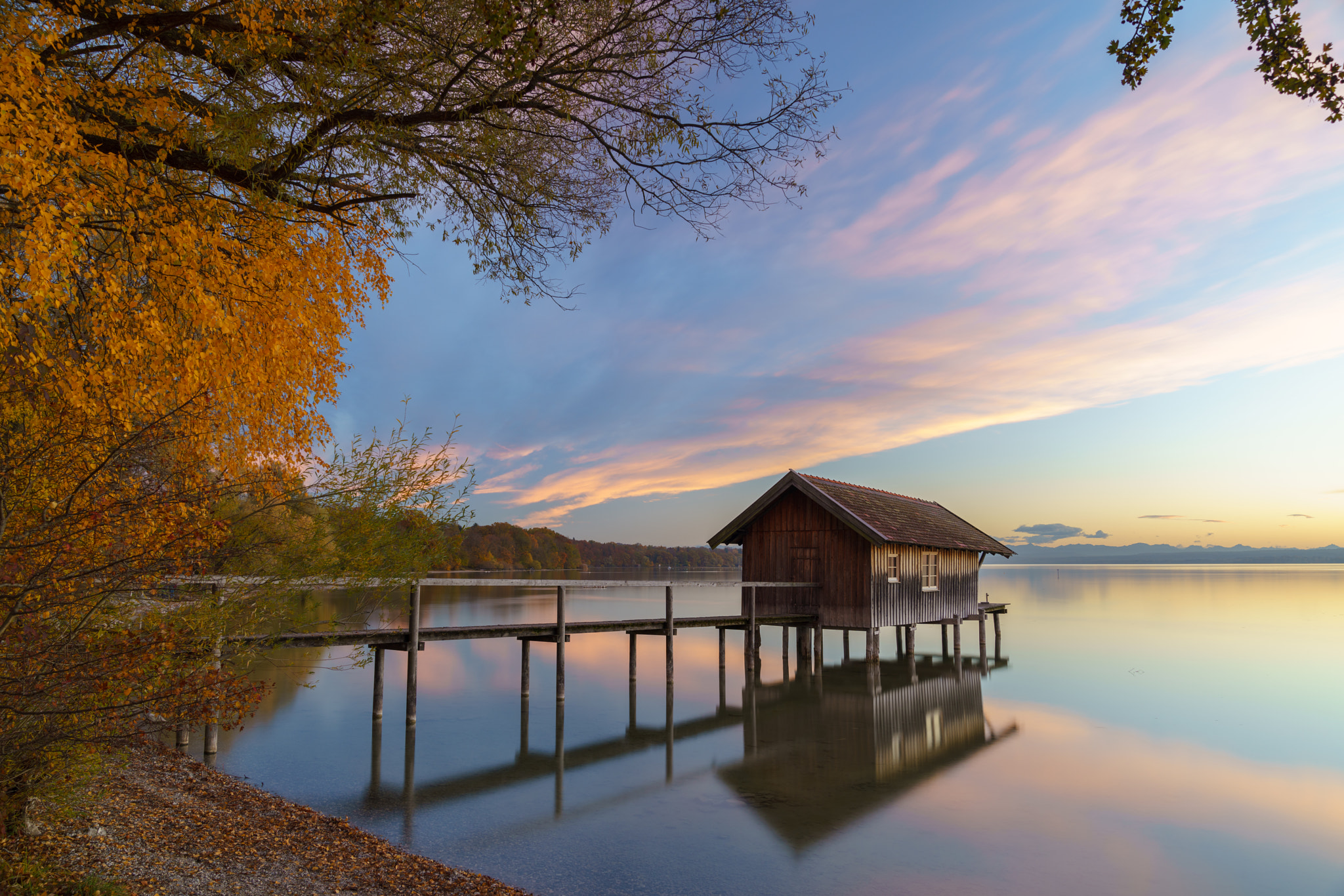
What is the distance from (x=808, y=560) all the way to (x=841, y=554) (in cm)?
121

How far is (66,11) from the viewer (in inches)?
254

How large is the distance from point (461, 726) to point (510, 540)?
354ft

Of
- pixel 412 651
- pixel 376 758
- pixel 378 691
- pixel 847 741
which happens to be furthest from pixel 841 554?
pixel 376 758

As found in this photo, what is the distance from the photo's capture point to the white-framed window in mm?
27875

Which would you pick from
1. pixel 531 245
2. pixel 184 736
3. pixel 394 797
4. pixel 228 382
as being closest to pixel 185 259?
pixel 228 382

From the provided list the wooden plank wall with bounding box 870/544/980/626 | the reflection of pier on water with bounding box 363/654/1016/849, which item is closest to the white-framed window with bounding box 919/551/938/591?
the wooden plank wall with bounding box 870/544/980/626

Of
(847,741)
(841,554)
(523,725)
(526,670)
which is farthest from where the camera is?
(841,554)

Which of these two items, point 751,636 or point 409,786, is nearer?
point 409,786

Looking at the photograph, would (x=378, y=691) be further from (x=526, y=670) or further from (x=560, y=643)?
(x=560, y=643)

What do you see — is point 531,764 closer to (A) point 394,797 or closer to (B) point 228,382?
(A) point 394,797

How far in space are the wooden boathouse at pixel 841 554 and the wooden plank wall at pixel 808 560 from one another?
0.08 feet

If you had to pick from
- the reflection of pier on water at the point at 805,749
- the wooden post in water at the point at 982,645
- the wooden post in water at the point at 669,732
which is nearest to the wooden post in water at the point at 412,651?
the reflection of pier on water at the point at 805,749

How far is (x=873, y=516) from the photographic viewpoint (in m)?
26.0

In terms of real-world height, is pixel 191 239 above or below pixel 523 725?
above
